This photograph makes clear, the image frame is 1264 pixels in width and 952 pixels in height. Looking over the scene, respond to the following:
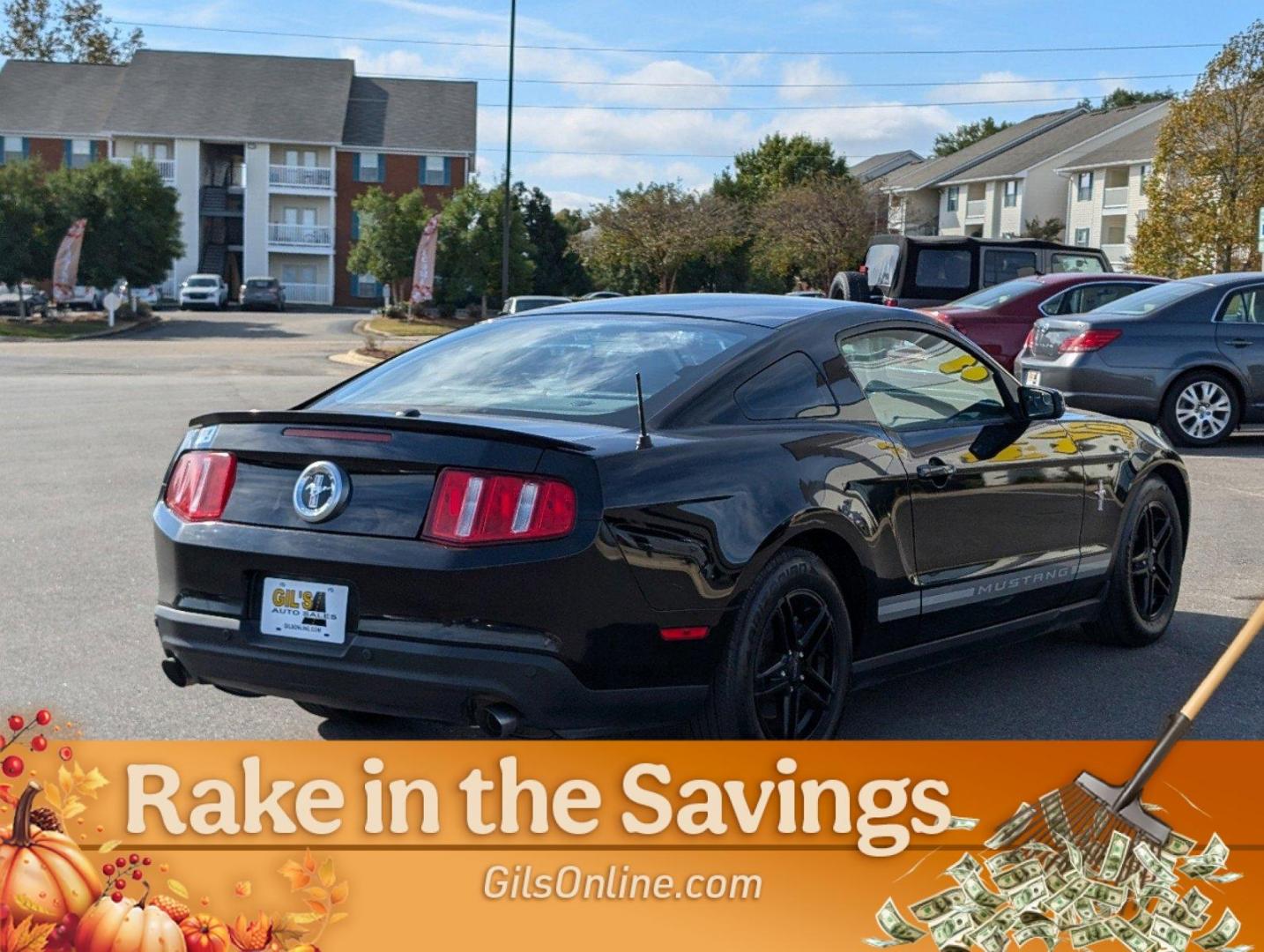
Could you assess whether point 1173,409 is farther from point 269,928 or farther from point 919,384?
point 269,928

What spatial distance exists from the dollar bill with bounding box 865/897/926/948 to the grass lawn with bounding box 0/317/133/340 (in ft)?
149

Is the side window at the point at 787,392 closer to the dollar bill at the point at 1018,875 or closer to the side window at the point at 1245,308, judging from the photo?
the dollar bill at the point at 1018,875

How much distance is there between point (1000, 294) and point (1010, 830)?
14.2m

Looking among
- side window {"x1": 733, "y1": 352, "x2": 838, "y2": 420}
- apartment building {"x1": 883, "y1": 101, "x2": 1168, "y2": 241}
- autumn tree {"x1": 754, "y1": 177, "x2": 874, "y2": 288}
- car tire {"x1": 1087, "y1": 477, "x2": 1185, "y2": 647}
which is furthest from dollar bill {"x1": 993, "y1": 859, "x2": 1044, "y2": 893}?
apartment building {"x1": 883, "y1": 101, "x2": 1168, "y2": 241}

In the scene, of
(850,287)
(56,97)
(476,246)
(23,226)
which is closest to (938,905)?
(850,287)

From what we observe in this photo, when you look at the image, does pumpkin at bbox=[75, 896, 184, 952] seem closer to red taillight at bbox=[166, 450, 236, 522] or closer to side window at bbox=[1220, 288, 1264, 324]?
red taillight at bbox=[166, 450, 236, 522]

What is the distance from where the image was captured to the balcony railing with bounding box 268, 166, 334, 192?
75125 millimetres

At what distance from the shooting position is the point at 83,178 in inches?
2203

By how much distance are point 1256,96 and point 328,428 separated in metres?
44.7

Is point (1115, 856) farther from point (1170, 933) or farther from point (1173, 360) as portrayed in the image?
point (1173, 360)

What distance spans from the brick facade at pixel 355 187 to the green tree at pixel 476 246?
2006cm

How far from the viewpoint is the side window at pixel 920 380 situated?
18.2 feet

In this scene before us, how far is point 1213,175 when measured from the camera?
148 ft

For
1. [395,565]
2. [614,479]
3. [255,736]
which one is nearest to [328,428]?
[395,565]
